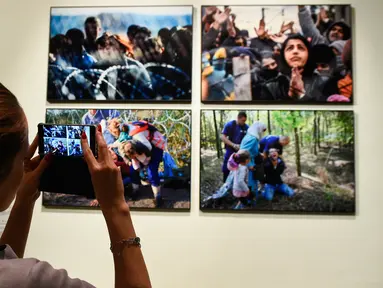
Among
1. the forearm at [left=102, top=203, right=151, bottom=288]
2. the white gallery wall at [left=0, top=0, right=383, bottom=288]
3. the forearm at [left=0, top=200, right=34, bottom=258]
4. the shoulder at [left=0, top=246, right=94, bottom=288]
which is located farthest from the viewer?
the white gallery wall at [left=0, top=0, right=383, bottom=288]

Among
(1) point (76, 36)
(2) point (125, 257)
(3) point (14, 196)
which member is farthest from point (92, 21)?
(2) point (125, 257)

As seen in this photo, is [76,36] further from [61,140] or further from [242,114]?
[61,140]

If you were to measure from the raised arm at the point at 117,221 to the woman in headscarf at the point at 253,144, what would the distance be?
3.23ft

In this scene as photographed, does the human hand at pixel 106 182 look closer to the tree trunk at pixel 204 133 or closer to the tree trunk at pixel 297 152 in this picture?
the tree trunk at pixel 204 133

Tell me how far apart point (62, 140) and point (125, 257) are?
14.1 inches

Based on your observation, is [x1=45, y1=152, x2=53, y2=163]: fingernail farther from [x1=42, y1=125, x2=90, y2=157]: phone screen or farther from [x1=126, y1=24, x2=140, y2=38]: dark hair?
[x1=126, y1=24, x2=140, y2=38]: dark hair

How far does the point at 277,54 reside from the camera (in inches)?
65.9

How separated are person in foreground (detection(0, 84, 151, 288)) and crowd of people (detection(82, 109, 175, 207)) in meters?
0.89

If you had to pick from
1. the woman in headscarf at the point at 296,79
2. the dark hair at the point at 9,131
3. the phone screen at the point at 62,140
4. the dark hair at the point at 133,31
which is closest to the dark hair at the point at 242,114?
the woman in headscarf at the point at 296,79

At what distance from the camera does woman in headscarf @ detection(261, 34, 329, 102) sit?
1.65 m

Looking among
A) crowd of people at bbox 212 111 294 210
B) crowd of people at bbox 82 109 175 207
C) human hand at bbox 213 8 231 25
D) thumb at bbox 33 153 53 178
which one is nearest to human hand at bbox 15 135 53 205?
thumb at bbox 33 153 53 178

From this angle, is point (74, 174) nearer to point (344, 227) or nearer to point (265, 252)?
point (265, 252)

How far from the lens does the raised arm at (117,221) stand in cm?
67

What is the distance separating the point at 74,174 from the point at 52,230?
3.24ft
